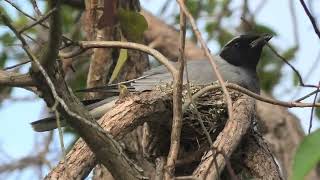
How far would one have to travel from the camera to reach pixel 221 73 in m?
4.30

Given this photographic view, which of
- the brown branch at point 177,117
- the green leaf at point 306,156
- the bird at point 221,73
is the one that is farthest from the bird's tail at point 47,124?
the green leaf at point 306,156

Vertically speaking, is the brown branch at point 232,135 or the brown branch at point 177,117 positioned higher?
the brown branch at point 177,117

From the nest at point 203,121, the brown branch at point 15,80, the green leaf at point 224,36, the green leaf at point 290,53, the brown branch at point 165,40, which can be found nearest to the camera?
the brown branch at point 15,80

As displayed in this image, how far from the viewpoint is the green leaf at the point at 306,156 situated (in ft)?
4.39

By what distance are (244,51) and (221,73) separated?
672 mm

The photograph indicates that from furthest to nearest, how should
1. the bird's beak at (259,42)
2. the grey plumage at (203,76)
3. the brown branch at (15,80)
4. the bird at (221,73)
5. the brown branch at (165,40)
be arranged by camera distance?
the brown branch at (165,40), the bird's beak at (259,42), the grey plumage at (203,76), the bird at (221,73), the brown branch at (15,80)

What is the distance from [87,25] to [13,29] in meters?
2.18

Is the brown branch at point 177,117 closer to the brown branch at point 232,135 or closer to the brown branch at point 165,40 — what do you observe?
the brown branch at point 232,135

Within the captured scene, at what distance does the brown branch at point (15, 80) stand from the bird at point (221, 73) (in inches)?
42.0

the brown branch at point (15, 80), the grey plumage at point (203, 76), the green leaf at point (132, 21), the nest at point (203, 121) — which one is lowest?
the nest at point (203, 121)

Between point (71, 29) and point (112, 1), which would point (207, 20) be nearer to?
point (71, 29)

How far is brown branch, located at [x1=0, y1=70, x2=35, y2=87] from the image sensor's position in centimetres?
218

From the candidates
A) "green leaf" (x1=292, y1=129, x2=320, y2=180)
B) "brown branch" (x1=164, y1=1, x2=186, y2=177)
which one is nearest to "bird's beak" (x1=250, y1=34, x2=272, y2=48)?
"brown branch" (x1=164, y1=1, x2=186, y2=177)

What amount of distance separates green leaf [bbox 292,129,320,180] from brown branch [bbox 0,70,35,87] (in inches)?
40.7
